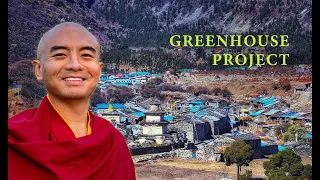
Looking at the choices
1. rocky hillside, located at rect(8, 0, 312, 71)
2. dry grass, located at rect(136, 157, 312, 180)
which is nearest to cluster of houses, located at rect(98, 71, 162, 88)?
rocky hillside, located at rect(8, 0, 312, 71)

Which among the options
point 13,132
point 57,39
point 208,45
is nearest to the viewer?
point 13,132

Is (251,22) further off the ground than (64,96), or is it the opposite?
(251,22)

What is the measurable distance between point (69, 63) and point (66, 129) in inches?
8.4

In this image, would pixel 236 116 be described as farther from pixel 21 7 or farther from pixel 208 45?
pixel 21 7

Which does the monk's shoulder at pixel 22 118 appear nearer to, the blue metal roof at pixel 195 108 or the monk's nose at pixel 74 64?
the monk's nose at pixel 74 64

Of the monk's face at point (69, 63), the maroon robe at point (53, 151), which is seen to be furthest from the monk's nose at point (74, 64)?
the maroon robe at point (53, 151)

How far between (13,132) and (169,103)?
256 centimetres

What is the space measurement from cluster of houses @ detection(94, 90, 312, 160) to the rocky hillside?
14.3 inches

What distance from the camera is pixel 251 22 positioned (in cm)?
387

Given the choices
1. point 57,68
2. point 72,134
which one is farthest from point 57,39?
point 72,134

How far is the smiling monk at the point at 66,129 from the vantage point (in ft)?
4.52

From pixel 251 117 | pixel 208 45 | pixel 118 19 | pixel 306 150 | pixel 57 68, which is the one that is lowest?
pixel 306 150

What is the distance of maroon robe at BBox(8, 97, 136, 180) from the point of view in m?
1.37

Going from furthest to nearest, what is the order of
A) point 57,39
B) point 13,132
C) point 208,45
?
1. point 208,45
2. point 57,39
3. point 13,132
